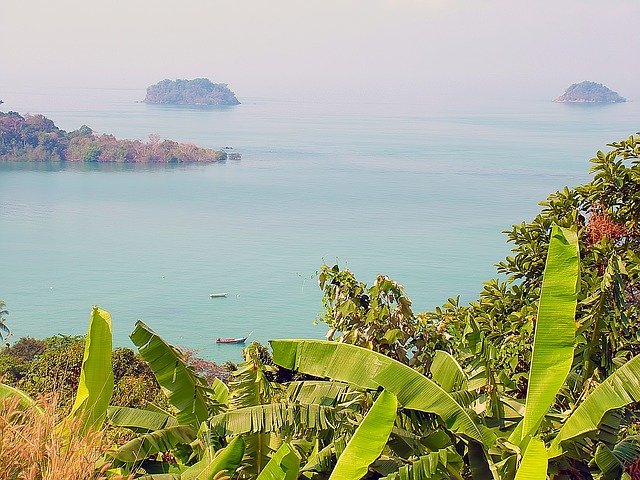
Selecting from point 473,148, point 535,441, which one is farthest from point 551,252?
point 473,148

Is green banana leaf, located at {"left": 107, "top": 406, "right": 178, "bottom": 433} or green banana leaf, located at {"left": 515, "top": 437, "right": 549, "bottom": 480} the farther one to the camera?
green banana leaf, located at {"left": 107, "top": 406, "right": 178, "bottom": 433}

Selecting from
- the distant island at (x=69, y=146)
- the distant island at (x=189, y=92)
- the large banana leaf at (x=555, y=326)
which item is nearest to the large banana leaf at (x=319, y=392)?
the large banana leaf at (x=555, y=326)

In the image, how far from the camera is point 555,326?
2939mm

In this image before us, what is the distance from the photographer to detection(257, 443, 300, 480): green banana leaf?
9.76 ft

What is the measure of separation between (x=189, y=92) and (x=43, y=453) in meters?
140

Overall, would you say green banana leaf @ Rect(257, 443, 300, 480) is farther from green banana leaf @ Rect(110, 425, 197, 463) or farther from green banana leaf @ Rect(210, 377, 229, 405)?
green banana leaf @ Rect(210, 377, 229, 405)

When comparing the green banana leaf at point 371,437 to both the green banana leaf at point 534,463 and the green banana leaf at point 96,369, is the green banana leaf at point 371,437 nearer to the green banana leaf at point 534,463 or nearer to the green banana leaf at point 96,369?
the green banana leaf at point 534,463

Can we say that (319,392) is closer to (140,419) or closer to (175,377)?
(175,377)

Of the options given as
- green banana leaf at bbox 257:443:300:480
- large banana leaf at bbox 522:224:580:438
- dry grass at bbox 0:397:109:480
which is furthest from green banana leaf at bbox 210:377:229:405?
large banana leaf at bbox 522:224:580:438

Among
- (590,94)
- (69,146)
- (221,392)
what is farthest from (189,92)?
(221,392)

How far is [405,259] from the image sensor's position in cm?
5059

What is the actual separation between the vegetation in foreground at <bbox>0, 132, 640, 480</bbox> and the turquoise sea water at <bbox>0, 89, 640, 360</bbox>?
30.8 meters

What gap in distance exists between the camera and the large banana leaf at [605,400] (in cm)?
289

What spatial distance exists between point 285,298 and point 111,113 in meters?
94.1
